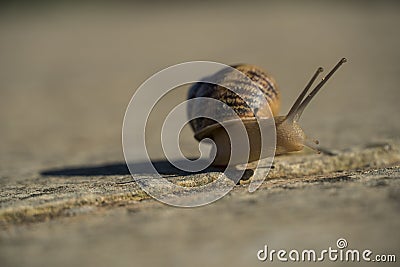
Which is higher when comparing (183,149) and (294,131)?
(294,131)

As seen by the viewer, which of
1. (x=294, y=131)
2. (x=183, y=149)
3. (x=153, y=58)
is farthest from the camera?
(x=153, y=58)

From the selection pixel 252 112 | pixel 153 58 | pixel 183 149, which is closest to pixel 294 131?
pixel 252 112

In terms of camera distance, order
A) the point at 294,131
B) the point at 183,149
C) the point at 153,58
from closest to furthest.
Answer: the point at 294,131 → the point at 183,149 → the point at 153,58

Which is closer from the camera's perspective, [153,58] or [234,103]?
[234,103]

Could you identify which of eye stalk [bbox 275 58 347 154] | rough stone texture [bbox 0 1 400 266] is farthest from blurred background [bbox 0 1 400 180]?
eye stalk [bbox 275 58 347 154]

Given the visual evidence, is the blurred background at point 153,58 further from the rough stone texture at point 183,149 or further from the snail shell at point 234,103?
the snail shell at point 234,103

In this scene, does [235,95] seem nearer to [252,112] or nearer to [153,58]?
[252,112]

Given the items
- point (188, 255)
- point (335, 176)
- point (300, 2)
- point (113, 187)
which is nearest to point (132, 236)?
point (188, 255)

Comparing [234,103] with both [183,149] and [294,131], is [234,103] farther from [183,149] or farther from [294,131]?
[183,149]

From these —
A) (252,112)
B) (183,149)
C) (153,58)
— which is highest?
(153,58)
